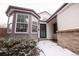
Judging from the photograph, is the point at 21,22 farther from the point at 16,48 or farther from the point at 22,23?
the point at 16,48

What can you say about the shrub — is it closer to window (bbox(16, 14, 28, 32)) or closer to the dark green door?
window (bbox(16, 14, 28, 32))

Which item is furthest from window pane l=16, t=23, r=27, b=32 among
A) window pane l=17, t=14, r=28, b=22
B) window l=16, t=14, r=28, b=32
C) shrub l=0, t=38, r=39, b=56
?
shrub l=0, t=38, r=39, b=56

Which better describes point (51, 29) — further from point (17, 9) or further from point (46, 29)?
point (17, 9)

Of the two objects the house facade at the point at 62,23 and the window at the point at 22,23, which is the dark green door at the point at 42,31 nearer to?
the house facade at the point at 62,23

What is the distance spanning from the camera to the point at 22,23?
679cm

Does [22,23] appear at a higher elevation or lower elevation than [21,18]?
lower

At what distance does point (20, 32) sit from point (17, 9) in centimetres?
188

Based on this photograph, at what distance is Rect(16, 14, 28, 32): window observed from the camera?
6640 millimetres

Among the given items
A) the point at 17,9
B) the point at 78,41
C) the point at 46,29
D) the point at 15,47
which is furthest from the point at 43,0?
the point at 46,29

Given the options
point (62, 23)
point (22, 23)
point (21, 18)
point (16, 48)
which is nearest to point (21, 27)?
point (22, 23)

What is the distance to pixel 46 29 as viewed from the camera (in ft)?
38.3

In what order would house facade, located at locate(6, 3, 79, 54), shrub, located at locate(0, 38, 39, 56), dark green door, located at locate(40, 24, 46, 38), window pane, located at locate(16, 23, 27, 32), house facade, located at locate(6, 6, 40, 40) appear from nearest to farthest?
shrub, located at locate(0, 38, 39, 56) → house facade, located at locate(6, 3, 79, 54) → house facade, located at locate(6, 6, 40, 40) → window pane, located at locate(16, 23, 27, 32) → dark green door, located at locate(40, 24, 46, 38)

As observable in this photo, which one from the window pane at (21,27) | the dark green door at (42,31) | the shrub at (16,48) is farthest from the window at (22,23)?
the dark green door at (42,31)


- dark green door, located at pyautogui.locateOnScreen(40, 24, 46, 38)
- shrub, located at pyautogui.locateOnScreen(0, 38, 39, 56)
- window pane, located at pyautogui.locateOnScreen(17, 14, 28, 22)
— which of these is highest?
window pane, located at pyautogui.locateOnScreen(17, 14, 28, 22)
